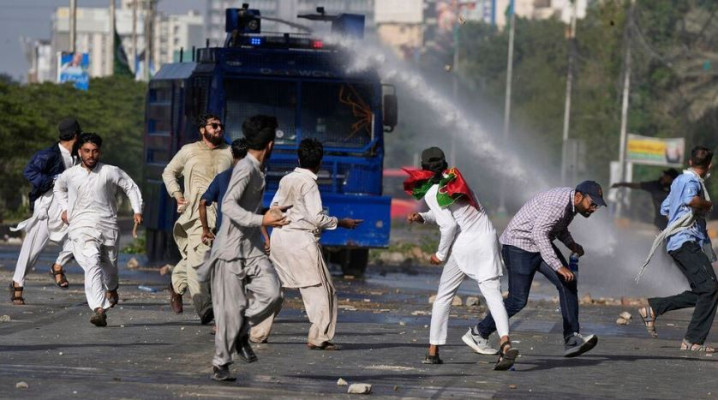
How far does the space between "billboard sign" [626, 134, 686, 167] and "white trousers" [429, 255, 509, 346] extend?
158ft

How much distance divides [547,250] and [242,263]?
2617 millimetres

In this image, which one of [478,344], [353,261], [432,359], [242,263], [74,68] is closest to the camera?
[242,263]

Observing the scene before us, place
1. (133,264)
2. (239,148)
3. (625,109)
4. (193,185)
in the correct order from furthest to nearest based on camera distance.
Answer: (625,109)
(133,264)
(193,185)
(239,148)

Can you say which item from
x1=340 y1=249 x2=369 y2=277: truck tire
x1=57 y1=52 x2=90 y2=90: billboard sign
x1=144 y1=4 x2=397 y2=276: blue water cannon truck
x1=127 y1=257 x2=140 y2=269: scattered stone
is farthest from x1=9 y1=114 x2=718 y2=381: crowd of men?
x1=57 y1=52 x2=90 y2=90: billboard sign

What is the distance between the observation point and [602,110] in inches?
2965

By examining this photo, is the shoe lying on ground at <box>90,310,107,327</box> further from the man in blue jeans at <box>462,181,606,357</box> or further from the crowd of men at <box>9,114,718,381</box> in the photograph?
the man in blue jeans at <box>462,181,606,357</box>

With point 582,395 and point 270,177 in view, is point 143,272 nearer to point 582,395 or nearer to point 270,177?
point 270,177

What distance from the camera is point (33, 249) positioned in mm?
15961

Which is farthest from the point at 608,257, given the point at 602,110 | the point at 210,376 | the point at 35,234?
the point at 602,110

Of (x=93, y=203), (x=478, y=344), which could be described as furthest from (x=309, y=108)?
(x=478, y=344)

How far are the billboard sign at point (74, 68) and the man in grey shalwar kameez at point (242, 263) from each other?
5017cm

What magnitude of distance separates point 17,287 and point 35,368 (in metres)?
5.18

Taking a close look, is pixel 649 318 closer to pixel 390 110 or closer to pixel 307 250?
pixel 307 250

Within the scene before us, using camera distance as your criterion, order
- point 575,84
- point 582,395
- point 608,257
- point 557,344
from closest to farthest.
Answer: point 582,395 → point 557,344 → point 608,257 → point 575,84
